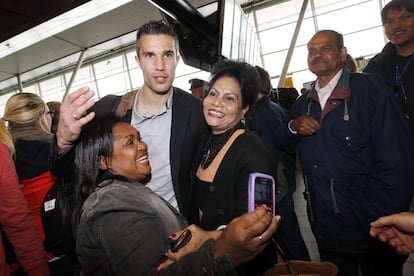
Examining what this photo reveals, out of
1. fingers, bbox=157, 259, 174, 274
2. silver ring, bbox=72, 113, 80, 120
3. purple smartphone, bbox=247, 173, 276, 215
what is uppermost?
silver ring, bbox=72, 113, 80, 120

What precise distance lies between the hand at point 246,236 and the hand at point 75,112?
78cm

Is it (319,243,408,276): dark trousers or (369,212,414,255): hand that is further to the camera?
(319,243,408,276): dark trousers

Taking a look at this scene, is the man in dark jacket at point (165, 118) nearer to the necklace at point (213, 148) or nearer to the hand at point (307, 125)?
the necklace at point (213, 148)

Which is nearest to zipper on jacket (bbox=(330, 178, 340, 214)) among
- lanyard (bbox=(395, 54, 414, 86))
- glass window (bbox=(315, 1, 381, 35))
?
lanyard (bbox=(395, 54, 414, 86))

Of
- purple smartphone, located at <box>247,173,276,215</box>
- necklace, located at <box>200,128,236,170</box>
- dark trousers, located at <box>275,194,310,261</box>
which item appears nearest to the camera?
purple smartphone, located at <box>247,173,276,215</box>

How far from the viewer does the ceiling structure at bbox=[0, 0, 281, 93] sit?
3316 mm

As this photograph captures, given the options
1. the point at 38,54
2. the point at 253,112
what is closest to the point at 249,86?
the point at 253,112

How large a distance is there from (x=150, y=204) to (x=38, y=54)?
41.0 ft

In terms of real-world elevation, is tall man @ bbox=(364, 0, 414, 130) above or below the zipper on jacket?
above

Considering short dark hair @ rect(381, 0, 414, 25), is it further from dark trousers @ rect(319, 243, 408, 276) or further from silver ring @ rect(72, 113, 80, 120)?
silver ring @ rect(72, 113, 80, 120)

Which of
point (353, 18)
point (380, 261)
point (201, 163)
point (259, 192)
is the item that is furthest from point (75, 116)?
point (353, 18)

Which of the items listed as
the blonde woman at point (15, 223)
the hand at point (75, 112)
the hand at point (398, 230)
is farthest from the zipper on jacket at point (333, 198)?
the blonde woman at point (15, 223)

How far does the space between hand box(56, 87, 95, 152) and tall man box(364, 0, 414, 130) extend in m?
1.93

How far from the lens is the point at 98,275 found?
1.03 m
